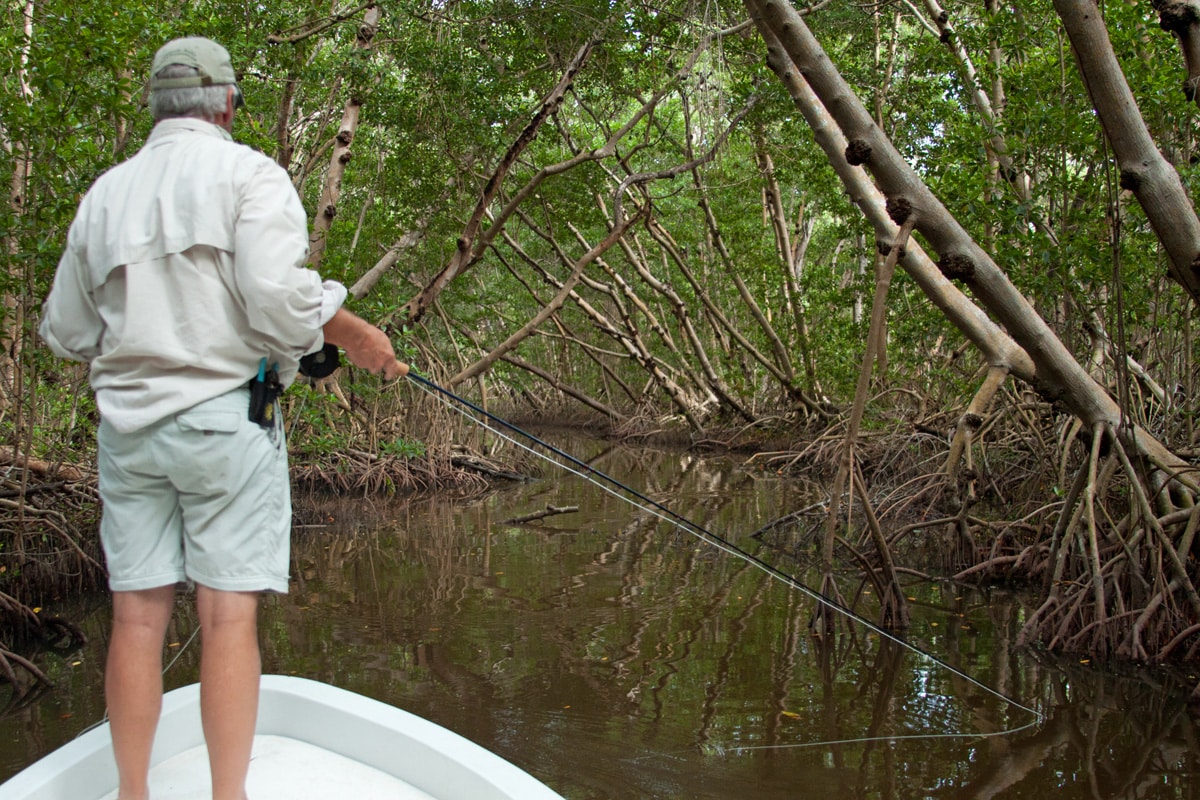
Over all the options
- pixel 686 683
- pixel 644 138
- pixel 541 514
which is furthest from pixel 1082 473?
pixel 644 138

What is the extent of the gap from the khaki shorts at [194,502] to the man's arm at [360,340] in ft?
0.74

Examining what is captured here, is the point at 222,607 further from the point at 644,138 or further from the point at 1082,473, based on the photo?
the point at 644,138

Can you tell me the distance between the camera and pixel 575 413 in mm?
19234

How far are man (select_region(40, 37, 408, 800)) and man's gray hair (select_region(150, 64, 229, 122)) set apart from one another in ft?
0.29

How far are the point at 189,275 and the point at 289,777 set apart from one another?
888mm

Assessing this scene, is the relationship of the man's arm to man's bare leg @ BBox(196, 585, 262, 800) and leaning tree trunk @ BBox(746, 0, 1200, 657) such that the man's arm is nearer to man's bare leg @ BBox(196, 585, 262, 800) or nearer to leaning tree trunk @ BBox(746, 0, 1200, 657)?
man's bare leg @ BBox(196, 585, 262, 800)

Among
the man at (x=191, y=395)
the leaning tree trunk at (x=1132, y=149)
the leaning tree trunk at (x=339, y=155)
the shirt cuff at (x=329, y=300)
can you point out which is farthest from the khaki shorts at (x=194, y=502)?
the leaning tree trunk at (x=339, y=155)

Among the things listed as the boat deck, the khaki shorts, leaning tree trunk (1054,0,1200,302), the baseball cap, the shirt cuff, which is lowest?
the boat deck

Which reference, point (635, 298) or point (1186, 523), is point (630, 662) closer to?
Result: point (1186, 523)

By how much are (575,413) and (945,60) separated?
12.5 m

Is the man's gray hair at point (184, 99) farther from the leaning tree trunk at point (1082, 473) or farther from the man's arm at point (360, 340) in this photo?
the leaning tree trunk at point (1082, 473)

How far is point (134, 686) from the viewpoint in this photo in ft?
5.55

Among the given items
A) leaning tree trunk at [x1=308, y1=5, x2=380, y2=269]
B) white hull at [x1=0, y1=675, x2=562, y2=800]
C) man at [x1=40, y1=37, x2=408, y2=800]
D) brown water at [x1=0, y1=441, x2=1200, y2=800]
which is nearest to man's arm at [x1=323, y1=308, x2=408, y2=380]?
man at [x1=40, y1=37, x2=408, y2=800]

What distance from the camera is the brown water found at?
294 centimetres
